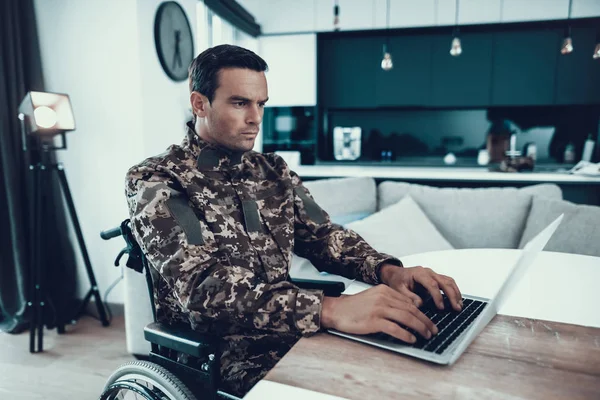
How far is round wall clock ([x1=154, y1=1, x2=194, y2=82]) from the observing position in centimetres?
283

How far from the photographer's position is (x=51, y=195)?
277cm

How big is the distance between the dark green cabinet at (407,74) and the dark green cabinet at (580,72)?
48.2 inches

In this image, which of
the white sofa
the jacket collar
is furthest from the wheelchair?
the white sofa

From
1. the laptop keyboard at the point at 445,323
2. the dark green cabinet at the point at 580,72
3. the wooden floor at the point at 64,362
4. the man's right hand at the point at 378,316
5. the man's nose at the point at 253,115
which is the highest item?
the dark green cabinet at the point at 580,72

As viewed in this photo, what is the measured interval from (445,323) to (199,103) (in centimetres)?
82

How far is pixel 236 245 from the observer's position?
114 cm

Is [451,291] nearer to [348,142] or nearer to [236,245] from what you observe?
[236,245]

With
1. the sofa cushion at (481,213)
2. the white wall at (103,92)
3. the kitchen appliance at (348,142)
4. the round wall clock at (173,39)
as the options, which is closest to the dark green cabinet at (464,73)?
the kitchen appliance at (348,142)

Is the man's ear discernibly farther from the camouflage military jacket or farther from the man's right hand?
the man's right hand

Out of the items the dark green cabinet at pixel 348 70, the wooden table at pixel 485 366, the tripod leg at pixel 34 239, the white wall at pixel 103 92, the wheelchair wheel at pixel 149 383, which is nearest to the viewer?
the wooden table at pixel 485 366

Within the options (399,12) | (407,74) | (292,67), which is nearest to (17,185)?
(292,67)

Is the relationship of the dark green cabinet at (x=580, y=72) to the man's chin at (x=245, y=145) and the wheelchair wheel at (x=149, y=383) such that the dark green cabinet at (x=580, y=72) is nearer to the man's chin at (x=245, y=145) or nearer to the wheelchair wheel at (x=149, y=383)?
the man's chin at (x=245, y=145)

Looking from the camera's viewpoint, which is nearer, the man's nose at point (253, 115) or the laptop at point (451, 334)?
the laptop at point (451, 334)

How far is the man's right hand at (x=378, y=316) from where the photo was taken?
0.73 metres
